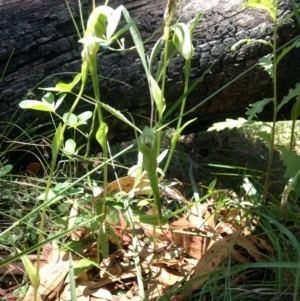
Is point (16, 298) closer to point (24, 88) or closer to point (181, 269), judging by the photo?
point (181, 269)

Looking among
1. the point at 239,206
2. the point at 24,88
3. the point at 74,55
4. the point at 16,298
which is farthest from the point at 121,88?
the point at 16,298

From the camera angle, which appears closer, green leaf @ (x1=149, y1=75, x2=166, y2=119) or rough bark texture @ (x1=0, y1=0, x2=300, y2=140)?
green leaf @ (x1=149, y1=75, x2=166, y2=119)

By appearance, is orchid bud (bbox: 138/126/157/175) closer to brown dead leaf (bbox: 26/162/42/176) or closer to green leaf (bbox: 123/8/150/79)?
green leaf (bbox: 123/8/150/79)

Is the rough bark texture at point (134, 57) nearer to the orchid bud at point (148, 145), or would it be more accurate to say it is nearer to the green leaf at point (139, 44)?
the green leaf at point (139, 44)

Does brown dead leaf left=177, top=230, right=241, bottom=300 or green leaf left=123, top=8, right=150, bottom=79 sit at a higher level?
green leaf left=123, top=8, right=150, bottom=79

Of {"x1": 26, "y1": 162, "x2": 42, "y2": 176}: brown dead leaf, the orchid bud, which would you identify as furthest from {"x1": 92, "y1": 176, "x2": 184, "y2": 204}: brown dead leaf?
{"x1": 26, "y1": 162, "x2": 42, "y2": 176}: brown dead leaf
